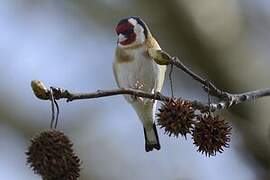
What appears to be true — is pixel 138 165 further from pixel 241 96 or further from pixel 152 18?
pixel 241 96

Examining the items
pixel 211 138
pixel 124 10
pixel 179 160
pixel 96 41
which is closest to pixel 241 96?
pixel 211 138

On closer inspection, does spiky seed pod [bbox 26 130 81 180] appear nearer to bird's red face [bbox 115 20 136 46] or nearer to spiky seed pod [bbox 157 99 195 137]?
spiky seed pod [bbox 157 99 195 137]

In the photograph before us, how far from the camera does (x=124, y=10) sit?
11.7 feet

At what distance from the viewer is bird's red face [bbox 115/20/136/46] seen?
5.25 feet

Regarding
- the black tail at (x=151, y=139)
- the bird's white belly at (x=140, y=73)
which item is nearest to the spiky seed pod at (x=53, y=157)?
the bird's white belly at (x=140, y=73)

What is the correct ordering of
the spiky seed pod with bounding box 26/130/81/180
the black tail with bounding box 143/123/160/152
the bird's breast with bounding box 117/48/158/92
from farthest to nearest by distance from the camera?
the black tail with bounding box 143/123/160/152, the bird's breast with bounding box 117/48/158/92, the spiky seed pod with bounding box 26/130/81/180

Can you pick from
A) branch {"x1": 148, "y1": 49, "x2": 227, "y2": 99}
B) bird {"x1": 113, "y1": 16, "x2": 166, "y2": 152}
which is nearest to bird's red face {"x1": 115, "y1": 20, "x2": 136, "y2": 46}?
bird {"x1": 113, "y1": 16, "x2": 166, "y2": 152}

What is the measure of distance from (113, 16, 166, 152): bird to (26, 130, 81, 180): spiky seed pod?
1.18ft

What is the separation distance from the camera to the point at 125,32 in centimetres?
163

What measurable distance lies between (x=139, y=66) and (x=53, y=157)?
530 mm

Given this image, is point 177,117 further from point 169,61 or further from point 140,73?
point 140,73

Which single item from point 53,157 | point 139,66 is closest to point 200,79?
point 53,157

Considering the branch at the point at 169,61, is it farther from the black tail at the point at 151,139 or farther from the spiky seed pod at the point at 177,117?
the black tail at the point at 151,139

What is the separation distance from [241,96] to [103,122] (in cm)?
275
